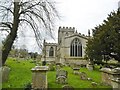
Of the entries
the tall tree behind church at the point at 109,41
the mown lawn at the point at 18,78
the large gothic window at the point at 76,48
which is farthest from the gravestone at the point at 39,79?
the large gothic window at the point at 76,48

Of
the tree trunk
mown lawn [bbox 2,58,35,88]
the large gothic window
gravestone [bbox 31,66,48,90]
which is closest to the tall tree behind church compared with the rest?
mown lawn [bbox 2,58,35,88]

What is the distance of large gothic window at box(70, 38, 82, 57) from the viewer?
1821 inches

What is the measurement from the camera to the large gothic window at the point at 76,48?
46.2 metres

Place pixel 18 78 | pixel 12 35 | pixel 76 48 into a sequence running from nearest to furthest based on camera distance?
pixel 12 35
pixel 18 78
pixel 76 48

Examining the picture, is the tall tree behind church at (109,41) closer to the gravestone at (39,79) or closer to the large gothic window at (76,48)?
the gravestone at (39,79)

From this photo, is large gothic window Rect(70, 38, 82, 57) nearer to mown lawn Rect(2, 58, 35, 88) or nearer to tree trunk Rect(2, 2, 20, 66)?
mown lawn Rect(2, 58, 35, 88)

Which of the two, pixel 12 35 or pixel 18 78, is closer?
pixel 12 35

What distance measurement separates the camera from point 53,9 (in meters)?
14.2

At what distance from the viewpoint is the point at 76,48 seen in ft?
153

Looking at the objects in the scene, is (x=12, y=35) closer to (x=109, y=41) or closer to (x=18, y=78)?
(x=18, y=78)

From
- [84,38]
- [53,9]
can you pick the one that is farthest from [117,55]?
[84,38]

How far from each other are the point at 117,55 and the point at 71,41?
2140 cm

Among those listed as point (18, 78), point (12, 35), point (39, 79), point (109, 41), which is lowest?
point (18, 78)

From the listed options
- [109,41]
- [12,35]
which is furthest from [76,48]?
[12,35]
